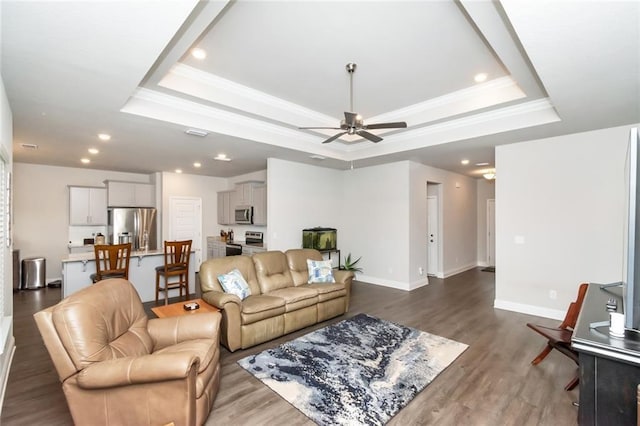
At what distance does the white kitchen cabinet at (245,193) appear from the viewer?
23.6ft

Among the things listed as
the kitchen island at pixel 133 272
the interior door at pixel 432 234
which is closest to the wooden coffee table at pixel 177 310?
the kitchen island at pixel 133 272

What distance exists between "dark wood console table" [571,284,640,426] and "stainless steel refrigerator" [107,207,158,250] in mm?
7970

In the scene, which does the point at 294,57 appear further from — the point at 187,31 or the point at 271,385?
the point at 271,385

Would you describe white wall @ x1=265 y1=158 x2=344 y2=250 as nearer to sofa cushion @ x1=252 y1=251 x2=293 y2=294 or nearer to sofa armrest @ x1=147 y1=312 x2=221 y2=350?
sofa cushion @ x1=252 y1=251 x2=293 y2=294

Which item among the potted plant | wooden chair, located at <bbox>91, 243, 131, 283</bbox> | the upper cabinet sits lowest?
the potted plant

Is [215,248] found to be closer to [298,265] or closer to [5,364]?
[298,265]

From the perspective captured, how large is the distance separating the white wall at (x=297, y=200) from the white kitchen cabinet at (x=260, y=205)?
2.49 feet

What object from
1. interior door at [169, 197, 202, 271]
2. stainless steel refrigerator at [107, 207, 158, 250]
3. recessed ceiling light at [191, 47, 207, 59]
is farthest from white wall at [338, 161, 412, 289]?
stainless steel refrigerator at [107, 207, 158, 250]

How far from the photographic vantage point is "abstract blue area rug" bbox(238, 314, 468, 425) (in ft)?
7.59

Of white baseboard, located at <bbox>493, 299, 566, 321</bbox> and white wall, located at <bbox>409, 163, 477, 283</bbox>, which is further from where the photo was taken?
white wall, located at <bbox>409, 163, 477, 283</bbox>

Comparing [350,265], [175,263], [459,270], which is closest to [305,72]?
[175,263]

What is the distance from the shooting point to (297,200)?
20.4ft

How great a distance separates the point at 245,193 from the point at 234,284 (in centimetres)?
408

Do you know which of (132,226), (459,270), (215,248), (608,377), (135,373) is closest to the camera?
(608,377)
